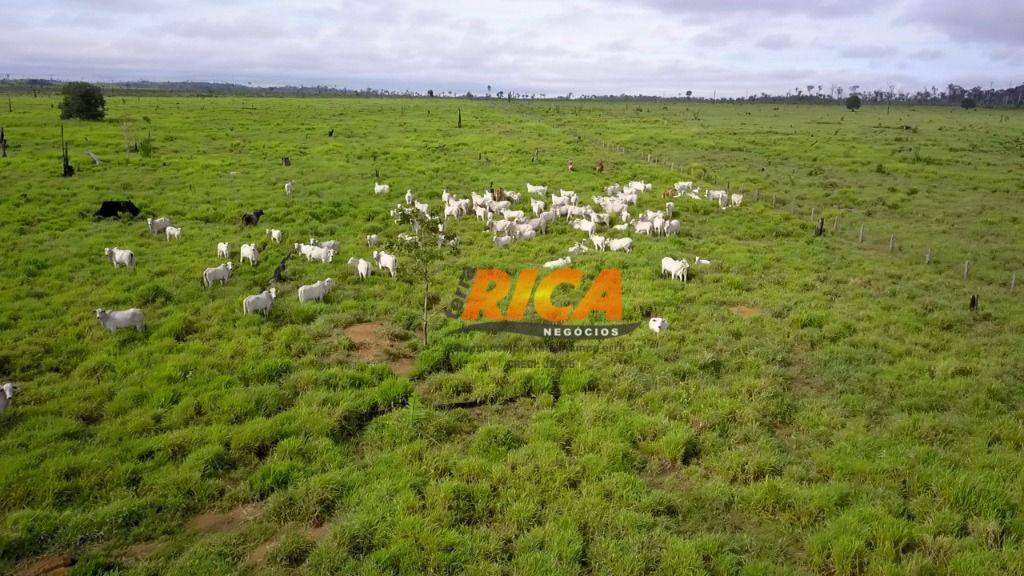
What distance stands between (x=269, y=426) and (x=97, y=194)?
73.4ft

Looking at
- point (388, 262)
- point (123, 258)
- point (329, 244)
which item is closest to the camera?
point (123, 258)

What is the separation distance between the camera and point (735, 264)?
1736 centimetres

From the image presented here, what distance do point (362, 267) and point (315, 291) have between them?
6.65 ft

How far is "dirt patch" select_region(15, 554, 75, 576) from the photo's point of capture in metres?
5.95

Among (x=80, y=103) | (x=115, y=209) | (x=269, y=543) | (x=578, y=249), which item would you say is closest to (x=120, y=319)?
(x=269, y=543)

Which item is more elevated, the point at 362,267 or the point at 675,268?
the point at 675,268

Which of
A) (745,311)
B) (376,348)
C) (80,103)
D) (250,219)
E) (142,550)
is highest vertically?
(80,103)

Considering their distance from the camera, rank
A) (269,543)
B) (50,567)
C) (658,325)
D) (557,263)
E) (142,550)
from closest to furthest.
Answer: (50,567) < (142,550) < (269,543) < (658,325) < (557,263)

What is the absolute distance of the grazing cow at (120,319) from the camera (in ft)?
38.1

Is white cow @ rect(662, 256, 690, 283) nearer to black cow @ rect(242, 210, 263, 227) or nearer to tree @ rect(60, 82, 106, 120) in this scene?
black cow @ rect(242, 210, 263, 227)

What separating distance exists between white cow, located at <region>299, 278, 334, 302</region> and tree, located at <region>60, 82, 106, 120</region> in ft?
163

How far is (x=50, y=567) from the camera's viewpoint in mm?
6012

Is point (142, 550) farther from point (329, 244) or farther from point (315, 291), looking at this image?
point (329, 244)

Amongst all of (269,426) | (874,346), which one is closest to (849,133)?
(874,346)
